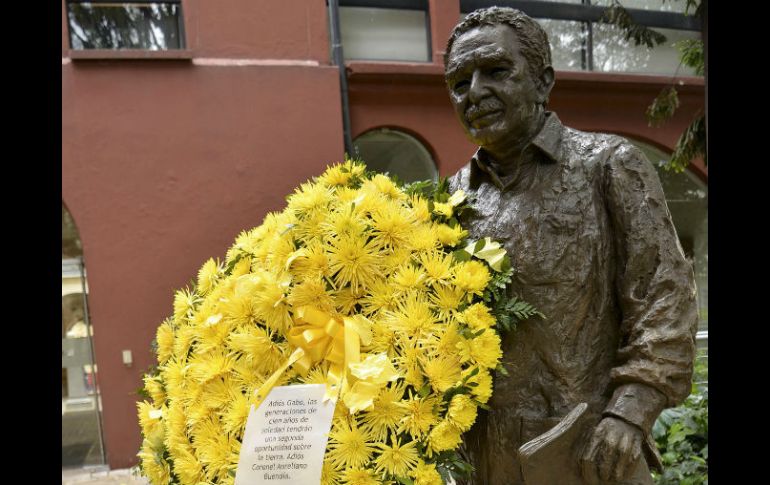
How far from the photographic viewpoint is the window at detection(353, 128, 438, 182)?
5.61m

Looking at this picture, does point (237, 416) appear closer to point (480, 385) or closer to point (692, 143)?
point (480, 385)

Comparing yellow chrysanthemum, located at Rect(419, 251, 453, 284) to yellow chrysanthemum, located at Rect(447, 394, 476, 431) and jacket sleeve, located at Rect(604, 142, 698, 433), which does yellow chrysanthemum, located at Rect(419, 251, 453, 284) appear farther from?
jacket sleeve, located at Rect(604, 142, 698, 433)

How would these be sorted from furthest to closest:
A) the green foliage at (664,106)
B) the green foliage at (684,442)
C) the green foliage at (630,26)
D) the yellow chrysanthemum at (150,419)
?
the green foliage at (630,26) → the green foliage at (664,106) → the green foliage at (684,442) → the yellow chrysanthemum at (150,419)

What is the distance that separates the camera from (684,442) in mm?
3754

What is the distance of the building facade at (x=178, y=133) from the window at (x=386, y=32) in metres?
0.03

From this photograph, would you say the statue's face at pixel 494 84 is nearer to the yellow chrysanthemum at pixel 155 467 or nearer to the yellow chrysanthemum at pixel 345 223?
the yellow chrysanthemum at pixel 345 223

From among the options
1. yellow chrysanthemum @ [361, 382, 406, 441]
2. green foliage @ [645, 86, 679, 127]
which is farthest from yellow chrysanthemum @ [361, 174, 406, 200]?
green foliage @ [645, 86, 679, 127]

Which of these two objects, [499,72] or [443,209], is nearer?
[499,72]

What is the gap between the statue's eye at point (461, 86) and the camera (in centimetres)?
159

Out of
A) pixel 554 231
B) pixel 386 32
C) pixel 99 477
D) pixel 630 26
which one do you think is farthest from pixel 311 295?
pixel 630 26

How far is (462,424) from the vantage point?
136cm

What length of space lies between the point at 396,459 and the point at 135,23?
509cm

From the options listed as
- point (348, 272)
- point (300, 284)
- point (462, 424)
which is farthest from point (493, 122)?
point (462, 424)

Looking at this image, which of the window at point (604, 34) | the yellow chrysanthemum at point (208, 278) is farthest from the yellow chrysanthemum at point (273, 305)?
the window at point (604, 34)
